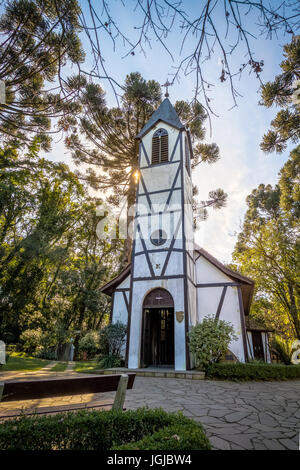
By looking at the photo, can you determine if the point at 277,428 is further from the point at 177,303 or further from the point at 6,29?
the point at 6,29

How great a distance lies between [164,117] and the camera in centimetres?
1420

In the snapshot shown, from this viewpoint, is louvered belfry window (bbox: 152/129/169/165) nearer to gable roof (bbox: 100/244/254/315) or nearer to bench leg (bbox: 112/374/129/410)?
gable roof (bbox: 100/244/254/315)

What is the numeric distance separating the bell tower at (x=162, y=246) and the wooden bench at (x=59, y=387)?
22.7 ft

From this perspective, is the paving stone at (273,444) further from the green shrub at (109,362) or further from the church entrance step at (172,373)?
the green shrub at (109,362)

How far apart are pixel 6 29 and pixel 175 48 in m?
7.63

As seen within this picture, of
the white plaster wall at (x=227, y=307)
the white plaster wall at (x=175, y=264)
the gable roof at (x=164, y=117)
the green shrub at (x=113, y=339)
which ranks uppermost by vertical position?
the gable roof at (x=164, y=117)

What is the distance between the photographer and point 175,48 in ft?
8.21

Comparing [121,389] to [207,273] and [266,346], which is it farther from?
[266,346]

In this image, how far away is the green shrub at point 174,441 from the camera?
207cm

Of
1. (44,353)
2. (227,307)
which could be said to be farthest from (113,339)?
(44,353)

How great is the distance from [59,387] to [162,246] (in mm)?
8852

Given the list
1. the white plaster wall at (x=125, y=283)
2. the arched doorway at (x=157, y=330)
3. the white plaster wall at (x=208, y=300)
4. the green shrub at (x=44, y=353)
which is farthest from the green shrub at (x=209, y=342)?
the green shrub at (x=44, y=353)

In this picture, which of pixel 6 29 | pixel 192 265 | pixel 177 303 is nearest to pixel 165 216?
pixel 192 265

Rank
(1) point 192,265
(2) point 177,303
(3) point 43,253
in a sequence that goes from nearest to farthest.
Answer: (2) point 177,303
(1) point 192,265
(3) point 43,253
